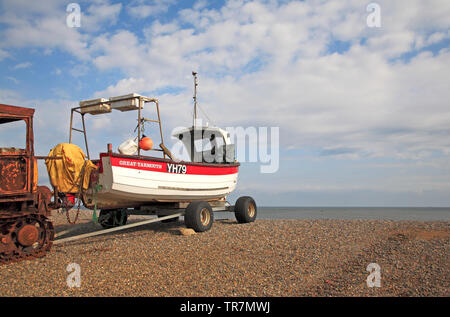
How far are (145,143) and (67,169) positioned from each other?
2.42m

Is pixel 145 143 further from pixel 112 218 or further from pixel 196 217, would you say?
pixel 112 218

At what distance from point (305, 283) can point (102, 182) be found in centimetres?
598

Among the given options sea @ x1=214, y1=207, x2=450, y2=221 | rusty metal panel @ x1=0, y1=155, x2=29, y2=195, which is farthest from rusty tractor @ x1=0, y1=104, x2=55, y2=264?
sea @ x1=214, y1=207, x2=450, y2=221

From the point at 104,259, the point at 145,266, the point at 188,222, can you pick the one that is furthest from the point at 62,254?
the point at 188,222

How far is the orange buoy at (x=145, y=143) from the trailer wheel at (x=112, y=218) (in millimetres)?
2921

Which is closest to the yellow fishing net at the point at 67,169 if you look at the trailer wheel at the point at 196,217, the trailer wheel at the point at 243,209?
the trailer wheel at the point at 196,217

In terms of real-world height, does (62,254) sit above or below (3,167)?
below

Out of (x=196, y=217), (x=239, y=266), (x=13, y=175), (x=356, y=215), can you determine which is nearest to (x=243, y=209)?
(x=196, y=217)

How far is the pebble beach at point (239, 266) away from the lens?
554cm

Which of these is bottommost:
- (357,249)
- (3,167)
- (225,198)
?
(357,249)

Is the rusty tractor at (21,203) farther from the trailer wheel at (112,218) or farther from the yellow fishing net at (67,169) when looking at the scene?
the trailer wheel at (112,218)

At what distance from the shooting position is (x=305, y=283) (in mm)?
5891

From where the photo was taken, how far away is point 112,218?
12180mm
